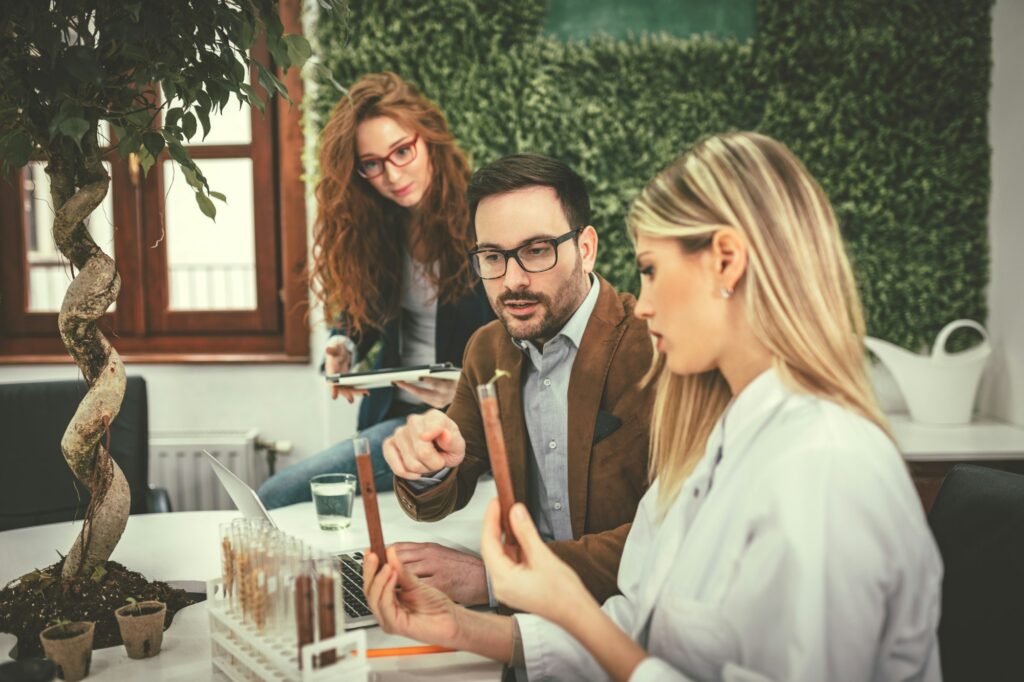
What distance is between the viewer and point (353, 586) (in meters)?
1.40

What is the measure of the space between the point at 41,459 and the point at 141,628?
145cm

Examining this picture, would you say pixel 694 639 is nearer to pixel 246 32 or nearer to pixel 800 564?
pixel 800 564

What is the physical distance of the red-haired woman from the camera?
253cm

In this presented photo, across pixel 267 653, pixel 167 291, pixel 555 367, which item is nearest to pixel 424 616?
A: pixel 267 653

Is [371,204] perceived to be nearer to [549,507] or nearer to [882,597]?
[549,507]

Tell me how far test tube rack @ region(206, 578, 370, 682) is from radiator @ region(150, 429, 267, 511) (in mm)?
2522

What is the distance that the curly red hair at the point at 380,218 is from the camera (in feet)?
8.37

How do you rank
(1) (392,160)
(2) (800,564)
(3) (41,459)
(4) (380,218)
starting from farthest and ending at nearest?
(4) (380,218) < (1) (392,160) < (3) (41,459) < (2) (800,564)

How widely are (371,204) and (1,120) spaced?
4.54 feet

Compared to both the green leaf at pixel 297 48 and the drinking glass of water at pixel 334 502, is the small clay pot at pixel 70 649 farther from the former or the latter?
the green leaf at pixel 297 48

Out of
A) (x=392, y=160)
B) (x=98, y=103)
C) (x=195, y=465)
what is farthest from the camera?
(x=195, y=465)

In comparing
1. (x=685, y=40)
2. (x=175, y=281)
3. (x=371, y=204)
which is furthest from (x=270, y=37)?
(x=175, y=281)

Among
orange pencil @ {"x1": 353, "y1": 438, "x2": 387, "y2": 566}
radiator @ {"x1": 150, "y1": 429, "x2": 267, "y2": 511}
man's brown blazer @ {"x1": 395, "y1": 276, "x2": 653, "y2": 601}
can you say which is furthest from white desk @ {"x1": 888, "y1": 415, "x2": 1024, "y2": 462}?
radiator @ {"x1": 150, "y1": 429, "x2": 267, "y2": 511}

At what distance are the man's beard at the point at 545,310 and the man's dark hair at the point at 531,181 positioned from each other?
0.38 feet
